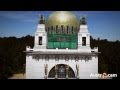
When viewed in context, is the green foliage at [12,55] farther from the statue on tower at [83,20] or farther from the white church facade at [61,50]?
the statue on tower at [83,20]

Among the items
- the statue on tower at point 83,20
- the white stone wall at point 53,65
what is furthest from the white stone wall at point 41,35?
the statue on tower at point 83,20

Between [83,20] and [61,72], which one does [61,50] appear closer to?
[61,72]

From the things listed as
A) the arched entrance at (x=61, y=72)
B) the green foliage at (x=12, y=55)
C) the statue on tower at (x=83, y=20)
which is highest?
the statue on tower at (x=83, y=20)

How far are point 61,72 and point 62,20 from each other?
1.23 meters

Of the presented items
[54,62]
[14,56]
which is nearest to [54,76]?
[54,62]

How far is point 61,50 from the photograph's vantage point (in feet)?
30.8

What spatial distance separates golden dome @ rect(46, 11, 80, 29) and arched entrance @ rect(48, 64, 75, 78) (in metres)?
0.96

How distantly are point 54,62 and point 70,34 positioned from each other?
0.74m

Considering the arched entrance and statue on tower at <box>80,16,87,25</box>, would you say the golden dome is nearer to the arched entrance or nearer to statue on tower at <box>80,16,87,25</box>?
statue on tower at <box>80,16,87,25</box>

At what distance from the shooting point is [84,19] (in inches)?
366

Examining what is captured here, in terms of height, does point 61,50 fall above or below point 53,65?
above

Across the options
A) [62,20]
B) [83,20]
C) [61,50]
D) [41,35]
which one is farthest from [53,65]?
[83,20]

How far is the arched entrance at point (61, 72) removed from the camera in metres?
9.31
